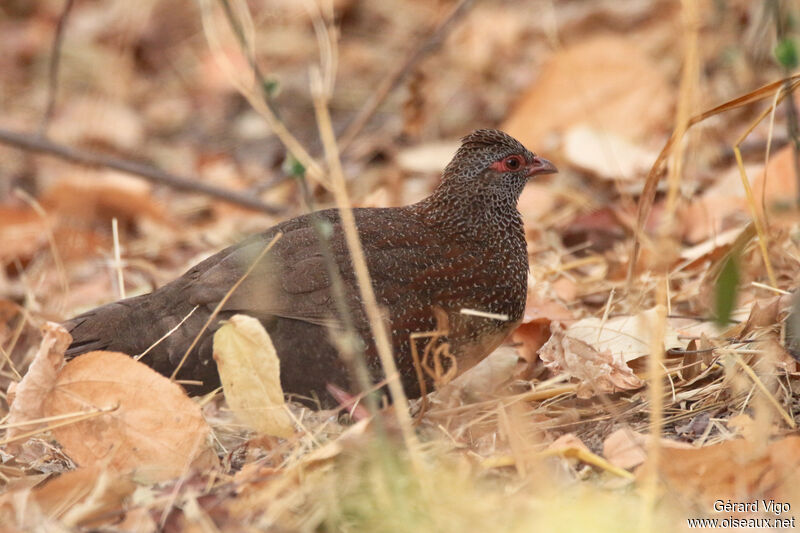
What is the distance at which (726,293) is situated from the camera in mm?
1838

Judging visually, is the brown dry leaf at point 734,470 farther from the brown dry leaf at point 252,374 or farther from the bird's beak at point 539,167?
the bird's beak at point 539,167

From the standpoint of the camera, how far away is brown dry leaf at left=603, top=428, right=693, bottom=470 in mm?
2430

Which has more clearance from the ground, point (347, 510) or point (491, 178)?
point (491, 178)

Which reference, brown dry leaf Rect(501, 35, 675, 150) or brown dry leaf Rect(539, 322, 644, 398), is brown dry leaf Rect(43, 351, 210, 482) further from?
brown dry leaf Rect(501, 35, 675, 150)

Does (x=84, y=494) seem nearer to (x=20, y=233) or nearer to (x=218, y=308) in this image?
(x=218, y=308)

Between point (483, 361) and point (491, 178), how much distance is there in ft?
2.07

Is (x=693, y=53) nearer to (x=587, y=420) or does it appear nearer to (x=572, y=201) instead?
(x=587, y=420)

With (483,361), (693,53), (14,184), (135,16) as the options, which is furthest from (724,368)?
(135,16)

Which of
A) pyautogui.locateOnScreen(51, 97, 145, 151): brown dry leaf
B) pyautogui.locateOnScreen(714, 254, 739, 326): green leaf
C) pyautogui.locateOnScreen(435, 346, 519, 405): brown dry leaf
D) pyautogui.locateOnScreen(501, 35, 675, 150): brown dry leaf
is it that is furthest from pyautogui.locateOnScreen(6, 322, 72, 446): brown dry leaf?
pyautogui.locateOnScreen(51, 97, 145, 151): brown dry leaf

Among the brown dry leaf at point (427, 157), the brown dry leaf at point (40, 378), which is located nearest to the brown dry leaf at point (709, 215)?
the brown dry leaf at point (427, 157)

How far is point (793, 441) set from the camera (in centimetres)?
225

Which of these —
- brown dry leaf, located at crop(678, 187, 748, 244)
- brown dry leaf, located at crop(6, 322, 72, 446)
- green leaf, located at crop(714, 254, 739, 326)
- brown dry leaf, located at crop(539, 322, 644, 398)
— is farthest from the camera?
brown dry leaf, located at crop(678, 187, 748, 244)

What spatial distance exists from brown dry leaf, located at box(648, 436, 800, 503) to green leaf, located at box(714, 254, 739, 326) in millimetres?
538

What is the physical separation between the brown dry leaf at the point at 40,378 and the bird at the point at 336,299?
403 millimetres
